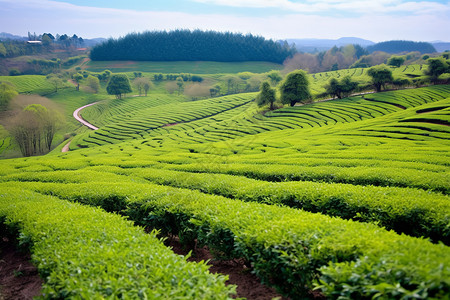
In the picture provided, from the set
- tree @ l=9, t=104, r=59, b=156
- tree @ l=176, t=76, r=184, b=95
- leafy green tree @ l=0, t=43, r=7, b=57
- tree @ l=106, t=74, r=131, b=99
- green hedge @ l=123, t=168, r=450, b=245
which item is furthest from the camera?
leafy green tree @ l=0, t=43, r=7, b=57

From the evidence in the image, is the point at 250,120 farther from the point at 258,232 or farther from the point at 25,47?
the point at 25,47

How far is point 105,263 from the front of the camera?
4996 mm

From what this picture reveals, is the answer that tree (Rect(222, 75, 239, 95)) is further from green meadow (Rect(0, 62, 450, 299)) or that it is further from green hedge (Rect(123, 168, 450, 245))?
green hedge (Rect(123, 168, 450, 245))

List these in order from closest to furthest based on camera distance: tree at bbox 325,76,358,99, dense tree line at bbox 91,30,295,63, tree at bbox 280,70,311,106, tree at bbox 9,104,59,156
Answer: tree at bbox 9,104,59,156
tree at bbox 280,70,311,106
tree at bbox 325,76,358,99
dense tree line at bbox 91,30,295,63

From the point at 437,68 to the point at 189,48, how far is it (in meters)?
143

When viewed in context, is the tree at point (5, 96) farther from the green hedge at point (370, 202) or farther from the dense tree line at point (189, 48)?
the dense tree line at point (189, 48)

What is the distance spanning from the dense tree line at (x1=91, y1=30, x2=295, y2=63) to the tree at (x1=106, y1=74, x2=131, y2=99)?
75.4 m

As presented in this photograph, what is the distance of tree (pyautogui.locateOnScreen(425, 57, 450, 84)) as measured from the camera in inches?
2397

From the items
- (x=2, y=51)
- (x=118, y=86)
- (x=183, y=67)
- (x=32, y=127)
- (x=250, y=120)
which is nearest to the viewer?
(x=32, y=127)

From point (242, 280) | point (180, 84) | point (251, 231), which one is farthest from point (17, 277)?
point (180, 84)

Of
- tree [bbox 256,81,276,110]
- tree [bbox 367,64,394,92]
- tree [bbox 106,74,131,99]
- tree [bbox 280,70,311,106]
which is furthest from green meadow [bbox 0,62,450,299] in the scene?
tree [bbox 106,74,131,99]

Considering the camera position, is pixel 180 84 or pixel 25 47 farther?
pixel 25 47

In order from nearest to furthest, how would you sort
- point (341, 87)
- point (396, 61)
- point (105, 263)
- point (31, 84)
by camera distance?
point (105, 263) < point (341, 87) < point (396, 61) < point (31, 84)

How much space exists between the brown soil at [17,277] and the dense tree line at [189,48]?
172 m
